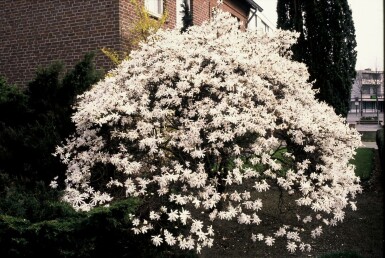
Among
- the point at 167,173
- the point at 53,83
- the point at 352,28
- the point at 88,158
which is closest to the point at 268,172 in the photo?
the point at 167,173

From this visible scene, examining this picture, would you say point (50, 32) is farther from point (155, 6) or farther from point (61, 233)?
point (61, 233)

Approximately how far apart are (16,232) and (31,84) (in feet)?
10.6

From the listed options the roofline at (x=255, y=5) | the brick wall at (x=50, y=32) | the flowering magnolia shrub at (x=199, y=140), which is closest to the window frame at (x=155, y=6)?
the brick wall at (x=50, y=32)

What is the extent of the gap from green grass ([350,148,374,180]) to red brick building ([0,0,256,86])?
6.54 meters

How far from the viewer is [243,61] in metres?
5.12

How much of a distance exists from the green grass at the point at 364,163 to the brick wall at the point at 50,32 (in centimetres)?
674

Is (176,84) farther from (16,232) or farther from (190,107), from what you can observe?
(16,232)

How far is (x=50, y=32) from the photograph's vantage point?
34.7 ft

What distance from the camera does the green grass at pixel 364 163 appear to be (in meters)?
9.82

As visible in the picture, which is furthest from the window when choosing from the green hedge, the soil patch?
the green hedge

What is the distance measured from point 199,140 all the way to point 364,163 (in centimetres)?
836

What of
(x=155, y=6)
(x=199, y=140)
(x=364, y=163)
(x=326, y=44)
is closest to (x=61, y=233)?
(x=199, y=140)

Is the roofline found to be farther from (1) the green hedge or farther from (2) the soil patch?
(1) the green hedge

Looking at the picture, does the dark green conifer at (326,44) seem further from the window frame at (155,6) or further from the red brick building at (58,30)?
the red brick building at (58,30)
